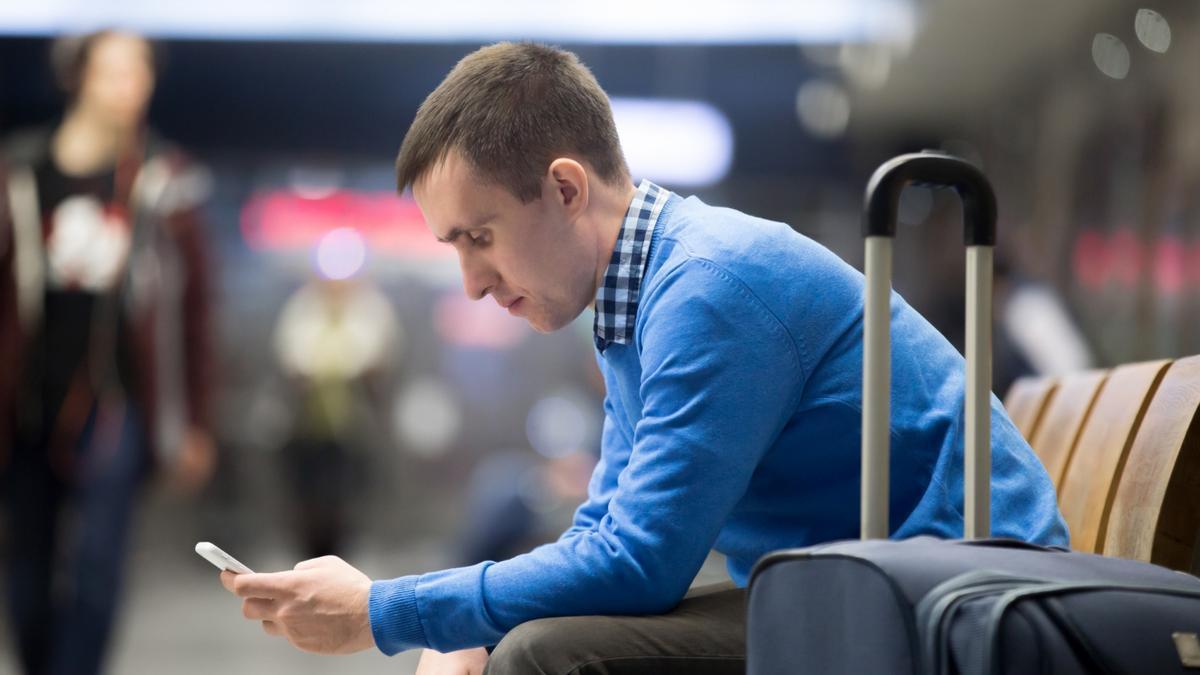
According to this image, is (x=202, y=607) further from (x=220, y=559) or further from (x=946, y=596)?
(x=946, y=596)

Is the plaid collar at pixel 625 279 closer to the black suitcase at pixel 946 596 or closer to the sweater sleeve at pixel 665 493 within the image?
the sweater sleeve at pixel 665 493

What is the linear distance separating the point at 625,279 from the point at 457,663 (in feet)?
1.64

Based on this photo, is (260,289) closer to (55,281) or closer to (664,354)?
(55,281)

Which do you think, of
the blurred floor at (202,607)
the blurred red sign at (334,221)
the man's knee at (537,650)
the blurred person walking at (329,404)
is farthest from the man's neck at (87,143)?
the blurred red sign at (334,221)

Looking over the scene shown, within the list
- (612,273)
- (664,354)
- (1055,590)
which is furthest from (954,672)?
(612,273)

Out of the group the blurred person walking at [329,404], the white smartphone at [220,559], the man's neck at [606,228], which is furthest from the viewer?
the blurred person walking at [329,404]

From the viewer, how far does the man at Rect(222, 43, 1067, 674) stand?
129cm

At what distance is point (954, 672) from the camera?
1020 millimetres

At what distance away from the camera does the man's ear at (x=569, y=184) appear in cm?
149

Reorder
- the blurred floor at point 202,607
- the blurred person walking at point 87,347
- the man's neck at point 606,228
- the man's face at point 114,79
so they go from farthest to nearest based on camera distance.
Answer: the blurred floor at point 202,607
the man's face at point 114,79
the blurred person walking at point 87,347
the man's neck at point 606,228

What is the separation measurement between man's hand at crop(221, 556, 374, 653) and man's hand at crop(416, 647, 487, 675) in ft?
0.69

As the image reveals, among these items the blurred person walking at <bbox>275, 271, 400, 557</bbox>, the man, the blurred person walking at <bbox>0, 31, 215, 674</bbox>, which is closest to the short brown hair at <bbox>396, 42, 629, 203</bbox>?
the man

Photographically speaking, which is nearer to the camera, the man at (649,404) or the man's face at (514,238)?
the man at (649,404)

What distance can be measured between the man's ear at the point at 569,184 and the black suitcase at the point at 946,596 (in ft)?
1.28
